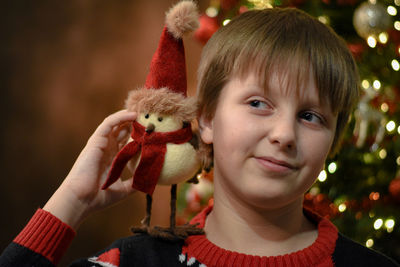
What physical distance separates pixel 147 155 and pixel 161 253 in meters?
A: 0.25

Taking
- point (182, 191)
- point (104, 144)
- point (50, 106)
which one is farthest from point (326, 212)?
point (50, 106)

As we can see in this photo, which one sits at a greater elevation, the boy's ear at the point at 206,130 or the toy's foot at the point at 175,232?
the boy's ear at the point at 206,130

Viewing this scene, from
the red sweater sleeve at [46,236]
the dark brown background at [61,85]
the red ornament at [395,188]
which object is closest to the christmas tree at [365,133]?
the red ornament at [395,188]

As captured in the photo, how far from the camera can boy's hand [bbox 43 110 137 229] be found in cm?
102

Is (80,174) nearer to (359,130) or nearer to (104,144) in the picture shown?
(104,144)

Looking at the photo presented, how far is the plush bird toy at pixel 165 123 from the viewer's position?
929 mm

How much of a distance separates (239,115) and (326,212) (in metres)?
0.74

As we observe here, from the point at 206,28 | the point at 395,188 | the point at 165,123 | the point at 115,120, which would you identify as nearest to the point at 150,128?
the point at 165,123

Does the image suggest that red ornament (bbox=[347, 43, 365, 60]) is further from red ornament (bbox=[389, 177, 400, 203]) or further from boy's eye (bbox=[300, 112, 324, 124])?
boy's eye (bbox=[300, 112, 324, 124])

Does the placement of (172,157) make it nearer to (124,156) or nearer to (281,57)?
(124,156)

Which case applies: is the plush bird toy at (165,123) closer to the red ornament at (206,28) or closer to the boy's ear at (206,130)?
the boy's ear at (206,130)

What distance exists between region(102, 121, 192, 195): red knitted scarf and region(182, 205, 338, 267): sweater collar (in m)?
0.18

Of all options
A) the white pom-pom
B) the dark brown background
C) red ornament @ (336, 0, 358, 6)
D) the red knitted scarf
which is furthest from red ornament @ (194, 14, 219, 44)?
the dark brown background

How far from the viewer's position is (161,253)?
990 millimetres
